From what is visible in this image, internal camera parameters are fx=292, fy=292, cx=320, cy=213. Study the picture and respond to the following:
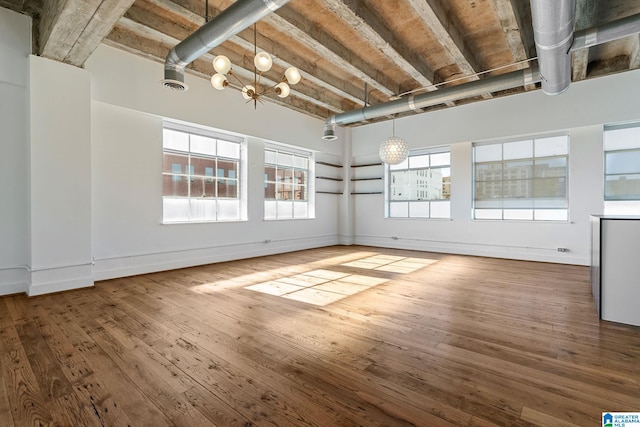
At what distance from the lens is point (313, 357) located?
6.49 feet

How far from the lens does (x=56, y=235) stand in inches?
139

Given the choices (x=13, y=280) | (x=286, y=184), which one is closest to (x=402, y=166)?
(x=286, y=184)

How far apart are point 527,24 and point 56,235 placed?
6.48 meters

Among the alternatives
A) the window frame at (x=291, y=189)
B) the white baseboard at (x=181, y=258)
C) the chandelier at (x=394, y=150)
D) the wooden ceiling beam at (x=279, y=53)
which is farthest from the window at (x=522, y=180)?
the white baseboard at (x=181, y=258)

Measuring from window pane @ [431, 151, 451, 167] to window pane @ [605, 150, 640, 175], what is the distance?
2.64 metres

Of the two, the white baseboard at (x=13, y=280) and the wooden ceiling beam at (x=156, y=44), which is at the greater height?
the wooden ceiling beam at (x=156, y=44)

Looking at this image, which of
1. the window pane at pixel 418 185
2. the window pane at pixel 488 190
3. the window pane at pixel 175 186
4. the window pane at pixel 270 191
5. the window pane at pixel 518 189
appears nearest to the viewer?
the window pane at pixel 175 186

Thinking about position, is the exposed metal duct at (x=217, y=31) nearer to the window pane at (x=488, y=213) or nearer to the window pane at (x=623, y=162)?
the window pane at (x=488, y=213)

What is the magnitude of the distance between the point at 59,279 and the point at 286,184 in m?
4.43

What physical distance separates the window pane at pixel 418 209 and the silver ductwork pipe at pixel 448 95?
2.61 metres

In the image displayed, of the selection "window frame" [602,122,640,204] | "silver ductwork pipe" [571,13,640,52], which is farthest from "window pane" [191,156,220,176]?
"window frame" [602,122,640,204]

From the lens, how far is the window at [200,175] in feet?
16.0

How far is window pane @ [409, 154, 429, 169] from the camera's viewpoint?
711 centimetres

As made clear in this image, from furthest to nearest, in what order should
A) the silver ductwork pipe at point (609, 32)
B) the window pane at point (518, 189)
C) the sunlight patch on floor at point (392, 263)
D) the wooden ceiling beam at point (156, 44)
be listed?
the window pane at point (518, 189) → the sunlight patch on floor at point (392, 263) → the wooden ceiling beam at point (156, 44) → the silver ductwork pipe at point (609, 32)
